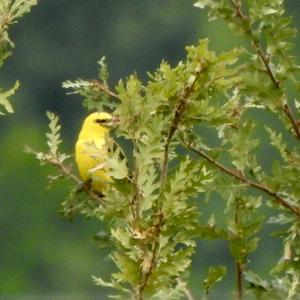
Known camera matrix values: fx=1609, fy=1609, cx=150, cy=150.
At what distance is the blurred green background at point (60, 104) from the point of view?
17766 mm

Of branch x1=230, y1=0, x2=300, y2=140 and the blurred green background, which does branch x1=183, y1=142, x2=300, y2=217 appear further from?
the blurred green background

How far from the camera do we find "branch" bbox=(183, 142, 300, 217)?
266 cm

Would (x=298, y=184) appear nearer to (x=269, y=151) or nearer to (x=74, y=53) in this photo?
(x=269, y=151)

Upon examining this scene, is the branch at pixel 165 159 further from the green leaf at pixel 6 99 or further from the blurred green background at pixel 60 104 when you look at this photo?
the blurred green background at pixel 60 104

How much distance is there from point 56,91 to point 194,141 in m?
19.3

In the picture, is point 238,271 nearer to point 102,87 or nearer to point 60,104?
point 102,87

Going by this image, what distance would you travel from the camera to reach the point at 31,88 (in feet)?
73.9

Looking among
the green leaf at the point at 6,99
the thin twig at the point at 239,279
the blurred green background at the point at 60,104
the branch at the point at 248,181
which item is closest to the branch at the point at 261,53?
the branch at the point at 248,181

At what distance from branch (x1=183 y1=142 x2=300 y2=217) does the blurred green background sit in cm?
1299

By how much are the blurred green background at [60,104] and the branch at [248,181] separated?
1299 cm

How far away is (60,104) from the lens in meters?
21.3

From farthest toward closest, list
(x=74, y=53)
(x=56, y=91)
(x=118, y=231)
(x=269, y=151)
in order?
1. (x=74, y=53)
2. (x=56, y=91)
3. (x=269, y=151)
4. (x=118, y=231)

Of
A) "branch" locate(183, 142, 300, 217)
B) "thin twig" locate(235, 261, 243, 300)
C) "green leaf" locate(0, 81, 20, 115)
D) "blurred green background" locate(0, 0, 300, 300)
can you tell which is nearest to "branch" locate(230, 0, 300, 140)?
"branch" locate(183, 142, 300, 217)

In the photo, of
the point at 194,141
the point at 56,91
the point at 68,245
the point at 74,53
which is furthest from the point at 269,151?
the point at 194,141
